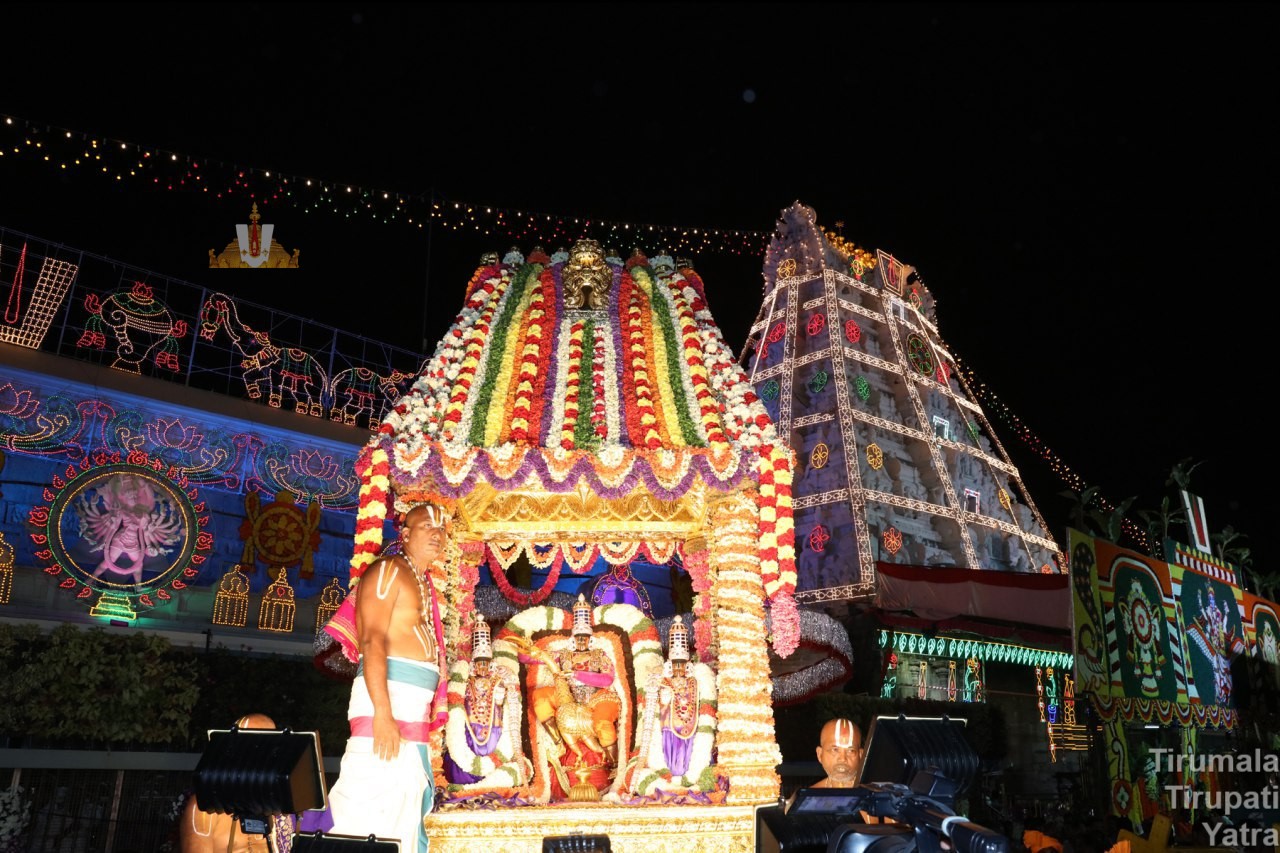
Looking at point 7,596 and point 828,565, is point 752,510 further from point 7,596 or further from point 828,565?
point 828,565

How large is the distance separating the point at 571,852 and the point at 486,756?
3284 mm

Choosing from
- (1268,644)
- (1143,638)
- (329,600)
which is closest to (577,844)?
(1143,638)

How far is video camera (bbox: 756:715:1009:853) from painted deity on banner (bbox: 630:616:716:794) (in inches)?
184

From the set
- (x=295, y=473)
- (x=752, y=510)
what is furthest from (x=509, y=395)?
(x=295, y=473)

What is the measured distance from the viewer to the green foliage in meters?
16.6

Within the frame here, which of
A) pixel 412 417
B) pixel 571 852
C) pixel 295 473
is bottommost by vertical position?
pixel 571 852

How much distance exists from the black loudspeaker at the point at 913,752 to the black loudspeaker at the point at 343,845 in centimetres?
211

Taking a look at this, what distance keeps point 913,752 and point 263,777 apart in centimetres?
268

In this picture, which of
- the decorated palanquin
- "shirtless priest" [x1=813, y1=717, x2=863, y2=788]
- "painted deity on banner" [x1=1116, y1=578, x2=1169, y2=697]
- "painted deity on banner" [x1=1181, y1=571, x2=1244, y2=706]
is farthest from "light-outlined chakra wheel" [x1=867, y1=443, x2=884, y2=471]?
"shirtless priest" [x1=813, y1=717, x2=863, y2=788]

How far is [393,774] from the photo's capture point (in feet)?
17.1

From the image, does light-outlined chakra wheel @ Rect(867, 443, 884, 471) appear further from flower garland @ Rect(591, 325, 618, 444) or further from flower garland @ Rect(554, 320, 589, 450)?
flower garland @ Rect(591, 325, 618, 444)

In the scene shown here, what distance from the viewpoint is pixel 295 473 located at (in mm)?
19844

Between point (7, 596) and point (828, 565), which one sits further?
point (828, 565)

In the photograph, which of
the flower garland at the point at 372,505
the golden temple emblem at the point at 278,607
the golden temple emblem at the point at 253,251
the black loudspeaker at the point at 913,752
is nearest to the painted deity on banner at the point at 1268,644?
the flower garland at the point at 372,505
